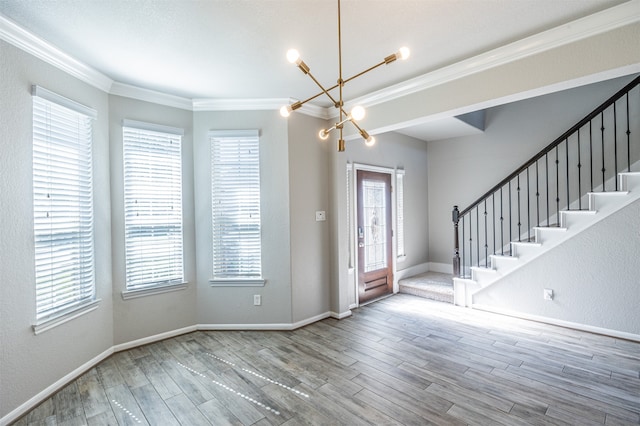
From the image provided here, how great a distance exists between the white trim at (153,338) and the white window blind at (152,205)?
0.58m

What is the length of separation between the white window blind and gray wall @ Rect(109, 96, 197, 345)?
0.06 meters

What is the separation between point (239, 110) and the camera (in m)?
3.71

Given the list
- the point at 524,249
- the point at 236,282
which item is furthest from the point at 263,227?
the point at 524,249

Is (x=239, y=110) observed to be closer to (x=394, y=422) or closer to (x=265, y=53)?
(x=265, y=53)

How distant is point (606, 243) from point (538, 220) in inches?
53.1

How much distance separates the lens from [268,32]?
91.1 inches

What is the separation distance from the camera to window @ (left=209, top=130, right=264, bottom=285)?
3703 mm

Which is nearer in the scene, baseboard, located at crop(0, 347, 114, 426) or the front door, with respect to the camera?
baseboard, located at crop(0, 347, 114, 426)

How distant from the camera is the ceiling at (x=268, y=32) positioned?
2.03m

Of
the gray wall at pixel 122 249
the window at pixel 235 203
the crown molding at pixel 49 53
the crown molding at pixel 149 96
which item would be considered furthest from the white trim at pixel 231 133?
the crown molding at pixel 49 53

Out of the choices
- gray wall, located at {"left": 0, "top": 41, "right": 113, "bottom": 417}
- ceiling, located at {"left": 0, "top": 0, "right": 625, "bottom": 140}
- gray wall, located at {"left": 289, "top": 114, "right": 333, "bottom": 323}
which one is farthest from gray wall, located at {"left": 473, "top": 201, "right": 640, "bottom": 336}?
gray wall, located at {"left": 0, "top": 41, "right": 113, "bottom": 417}

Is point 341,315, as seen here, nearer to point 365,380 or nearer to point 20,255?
point 365,380

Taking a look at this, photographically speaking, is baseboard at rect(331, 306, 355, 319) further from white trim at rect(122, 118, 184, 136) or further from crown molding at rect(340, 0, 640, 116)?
white trim at rect(122, 118, 184, 136)

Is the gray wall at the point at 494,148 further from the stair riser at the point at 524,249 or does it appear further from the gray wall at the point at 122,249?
the gray wall at the point at 122,249
